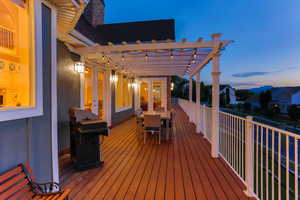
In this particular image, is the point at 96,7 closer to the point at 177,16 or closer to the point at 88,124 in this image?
the point at 88,124

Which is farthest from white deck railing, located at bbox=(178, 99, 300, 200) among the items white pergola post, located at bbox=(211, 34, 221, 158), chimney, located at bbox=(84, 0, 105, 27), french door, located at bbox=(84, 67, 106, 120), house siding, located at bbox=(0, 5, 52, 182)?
chimney, located at bbox=(84, 0, 105, 27)

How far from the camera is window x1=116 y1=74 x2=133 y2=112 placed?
721 centimetres

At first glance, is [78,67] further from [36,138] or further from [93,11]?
[93,11]

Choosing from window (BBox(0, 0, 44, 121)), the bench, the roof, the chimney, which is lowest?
the bench

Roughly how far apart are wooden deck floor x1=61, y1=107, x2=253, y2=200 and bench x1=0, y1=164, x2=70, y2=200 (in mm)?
619

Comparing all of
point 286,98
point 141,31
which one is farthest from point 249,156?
point 286,98

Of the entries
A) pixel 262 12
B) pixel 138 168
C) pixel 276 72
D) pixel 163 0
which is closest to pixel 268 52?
pixel 262 12

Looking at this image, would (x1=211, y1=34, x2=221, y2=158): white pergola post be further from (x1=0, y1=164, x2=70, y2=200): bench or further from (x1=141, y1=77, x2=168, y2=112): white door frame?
(x1=141, y1=77, x2=168, y2=112): white door frame

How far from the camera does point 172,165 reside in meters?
2.86

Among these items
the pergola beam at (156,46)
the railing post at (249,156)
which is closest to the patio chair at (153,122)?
the pergola beam at (156,46)

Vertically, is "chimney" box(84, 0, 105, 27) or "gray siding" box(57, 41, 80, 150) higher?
"chimney" box(84, 0, 105, 27)

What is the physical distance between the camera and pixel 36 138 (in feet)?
5.90

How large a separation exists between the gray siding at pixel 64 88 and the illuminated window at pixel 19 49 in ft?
4.22

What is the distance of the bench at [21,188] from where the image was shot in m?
1.33
